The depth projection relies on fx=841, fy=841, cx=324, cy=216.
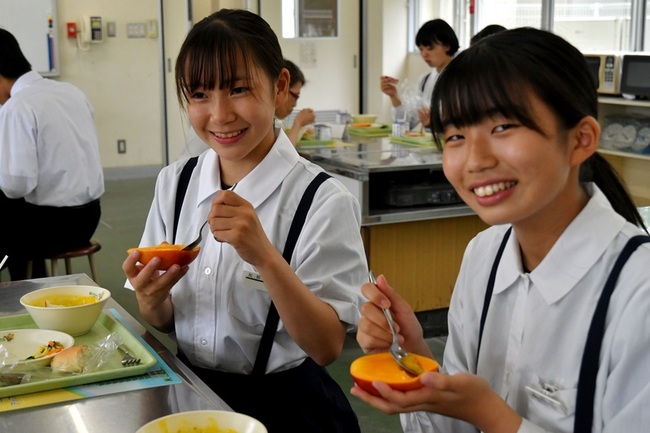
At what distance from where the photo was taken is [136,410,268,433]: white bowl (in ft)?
A: 3.70

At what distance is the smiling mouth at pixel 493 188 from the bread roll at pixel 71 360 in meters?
0.72

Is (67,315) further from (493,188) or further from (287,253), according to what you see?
(493,188)

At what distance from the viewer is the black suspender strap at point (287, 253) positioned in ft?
5.30

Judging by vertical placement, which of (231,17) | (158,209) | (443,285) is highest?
(231,17)

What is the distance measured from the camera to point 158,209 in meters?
1.81

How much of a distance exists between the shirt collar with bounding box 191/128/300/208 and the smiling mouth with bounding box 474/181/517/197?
64 centimetres

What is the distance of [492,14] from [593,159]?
7617 mm

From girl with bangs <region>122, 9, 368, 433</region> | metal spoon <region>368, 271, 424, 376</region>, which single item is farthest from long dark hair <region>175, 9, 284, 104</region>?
metal spoon <region>368, 271, 424, 376</region>

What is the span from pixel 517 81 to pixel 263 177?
2.32 ft

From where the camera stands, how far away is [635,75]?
576cm

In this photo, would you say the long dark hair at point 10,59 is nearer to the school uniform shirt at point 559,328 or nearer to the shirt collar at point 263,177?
the shirt collar at point 263,177

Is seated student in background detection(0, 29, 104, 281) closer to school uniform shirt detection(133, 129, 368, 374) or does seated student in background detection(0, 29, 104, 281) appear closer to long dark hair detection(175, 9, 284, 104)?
school uniform shirt detection(133, 129, 368, 374)

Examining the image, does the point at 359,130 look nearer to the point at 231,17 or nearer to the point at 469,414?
the point at 231,17

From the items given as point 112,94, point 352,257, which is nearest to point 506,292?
point 352,257
